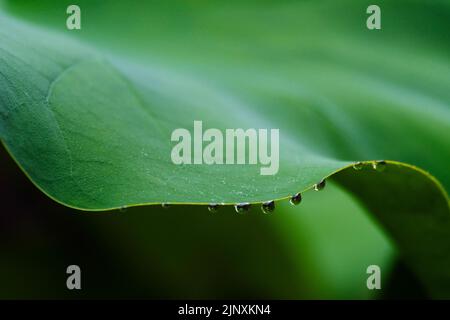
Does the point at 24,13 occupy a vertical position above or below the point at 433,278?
above

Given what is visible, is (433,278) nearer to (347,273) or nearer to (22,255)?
(347,273)

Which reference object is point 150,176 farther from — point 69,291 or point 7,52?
point 69,291

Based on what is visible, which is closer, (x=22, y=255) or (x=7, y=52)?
(x=7, y=52)

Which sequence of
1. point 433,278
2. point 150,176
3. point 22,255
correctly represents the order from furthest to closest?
point 22,255 < point 433,278 < point 150,176

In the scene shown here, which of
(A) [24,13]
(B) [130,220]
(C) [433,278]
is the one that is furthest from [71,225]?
(C) [433,278]

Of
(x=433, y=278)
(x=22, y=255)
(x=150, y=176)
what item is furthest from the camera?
(x=22, y=255)
